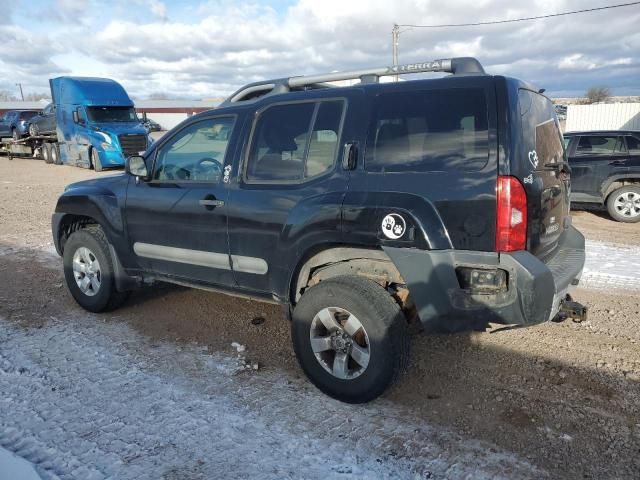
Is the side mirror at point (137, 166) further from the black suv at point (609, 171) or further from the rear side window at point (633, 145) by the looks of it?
the rear side window at point (633, 145)

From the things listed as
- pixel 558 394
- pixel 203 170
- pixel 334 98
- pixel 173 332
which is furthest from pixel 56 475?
pixel 558 394

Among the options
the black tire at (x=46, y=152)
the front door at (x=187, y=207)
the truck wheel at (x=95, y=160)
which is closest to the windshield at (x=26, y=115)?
the black tire at (x=46, y=152)

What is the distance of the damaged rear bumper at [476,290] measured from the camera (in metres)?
2.91

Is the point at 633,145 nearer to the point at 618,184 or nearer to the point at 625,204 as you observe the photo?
the point at 618,184

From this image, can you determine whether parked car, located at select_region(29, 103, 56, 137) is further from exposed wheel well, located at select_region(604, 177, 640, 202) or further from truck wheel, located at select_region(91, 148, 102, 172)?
exposed wheel well, located at select_region(604, 177, 640, 202)

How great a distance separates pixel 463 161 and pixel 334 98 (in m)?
1.04

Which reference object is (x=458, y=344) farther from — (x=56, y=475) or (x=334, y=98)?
(x=56, y=475)

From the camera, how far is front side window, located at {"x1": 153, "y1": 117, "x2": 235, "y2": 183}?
407cm

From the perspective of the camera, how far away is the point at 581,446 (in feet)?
9.53

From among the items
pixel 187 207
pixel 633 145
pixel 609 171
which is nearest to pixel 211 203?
pixel 187 207

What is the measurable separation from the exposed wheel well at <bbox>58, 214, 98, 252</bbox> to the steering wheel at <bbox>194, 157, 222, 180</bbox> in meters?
1.68

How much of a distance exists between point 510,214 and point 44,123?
23.9 metres

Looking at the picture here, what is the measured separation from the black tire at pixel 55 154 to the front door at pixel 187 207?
19323mm

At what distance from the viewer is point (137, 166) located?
4.43 meters
